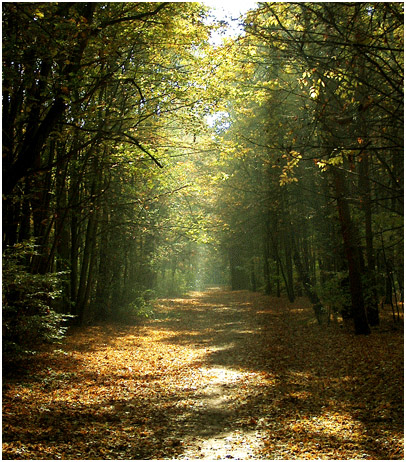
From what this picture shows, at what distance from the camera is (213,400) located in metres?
7.58

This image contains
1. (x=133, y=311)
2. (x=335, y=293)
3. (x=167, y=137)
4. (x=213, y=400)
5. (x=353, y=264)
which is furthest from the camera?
(x=133, y=311)

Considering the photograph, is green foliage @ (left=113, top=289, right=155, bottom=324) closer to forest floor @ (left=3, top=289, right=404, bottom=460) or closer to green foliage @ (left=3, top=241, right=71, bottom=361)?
forest floor @ (left=3, top=289, right=404, bottom=460)

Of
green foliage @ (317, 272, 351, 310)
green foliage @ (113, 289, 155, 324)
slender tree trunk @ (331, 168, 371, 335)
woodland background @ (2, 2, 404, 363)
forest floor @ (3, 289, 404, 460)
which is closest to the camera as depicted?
forest floor @ (3, 289, 404, 460)

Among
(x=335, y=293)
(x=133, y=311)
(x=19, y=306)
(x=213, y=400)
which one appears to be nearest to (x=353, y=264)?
(x=335, y=293)

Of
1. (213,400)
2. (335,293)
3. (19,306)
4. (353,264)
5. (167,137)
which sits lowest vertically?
(213,400)

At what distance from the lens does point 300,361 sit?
1048 centimetres

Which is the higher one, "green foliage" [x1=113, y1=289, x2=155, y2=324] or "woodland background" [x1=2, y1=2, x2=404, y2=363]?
"woodland background" [x1=2, y1=2, x2=404, y2=363]

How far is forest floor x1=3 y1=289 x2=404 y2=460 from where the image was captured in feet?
17.6

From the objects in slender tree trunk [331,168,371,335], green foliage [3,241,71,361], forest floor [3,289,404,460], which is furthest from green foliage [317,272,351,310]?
green foliage [3,241,71,361]

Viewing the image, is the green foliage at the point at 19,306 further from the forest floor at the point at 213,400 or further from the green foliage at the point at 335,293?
the green foliage at the point at 335,293

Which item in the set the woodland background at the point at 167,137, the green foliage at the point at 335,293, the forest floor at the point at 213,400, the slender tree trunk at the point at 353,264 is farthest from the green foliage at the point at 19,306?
the green foliage at the point at 335,293

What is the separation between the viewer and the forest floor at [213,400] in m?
5.35

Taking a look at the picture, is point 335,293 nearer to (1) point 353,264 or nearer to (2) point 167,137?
(1) point 353,264

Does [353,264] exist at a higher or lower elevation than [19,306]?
higher
